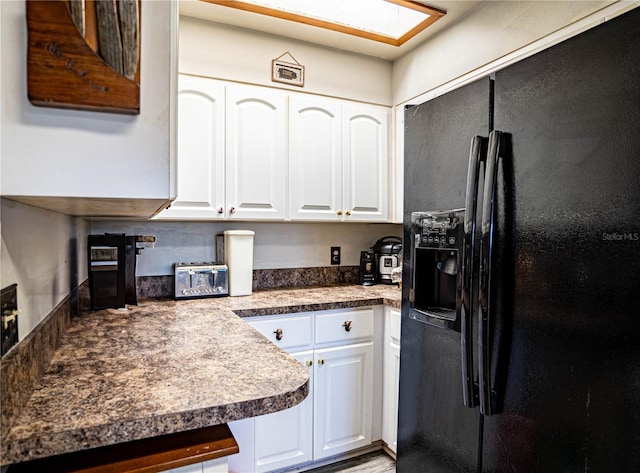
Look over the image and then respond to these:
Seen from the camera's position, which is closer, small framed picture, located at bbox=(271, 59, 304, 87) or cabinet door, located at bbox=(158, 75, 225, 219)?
cabinet door, located at bbox=(158, 75, 225, 219)

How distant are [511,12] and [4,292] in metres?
2.21

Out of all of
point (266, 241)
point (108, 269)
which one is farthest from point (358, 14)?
point (108, 269)

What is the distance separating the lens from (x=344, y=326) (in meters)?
2.15

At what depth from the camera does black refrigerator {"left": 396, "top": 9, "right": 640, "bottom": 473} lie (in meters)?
0.91

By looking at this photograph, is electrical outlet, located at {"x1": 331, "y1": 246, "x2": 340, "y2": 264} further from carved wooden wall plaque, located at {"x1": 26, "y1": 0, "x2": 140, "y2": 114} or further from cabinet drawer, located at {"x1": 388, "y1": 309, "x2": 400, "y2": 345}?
carved wooden wall plaque, located at {"x1": 26, "y1": 0, "x2": 140, "y2": 114}

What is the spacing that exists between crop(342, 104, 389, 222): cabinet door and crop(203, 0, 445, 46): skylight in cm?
45

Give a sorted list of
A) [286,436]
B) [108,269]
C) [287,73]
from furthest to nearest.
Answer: [287,73], [286,436], [108,269]

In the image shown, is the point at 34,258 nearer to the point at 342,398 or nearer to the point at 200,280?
the point at 200,280

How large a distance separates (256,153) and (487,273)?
1507 millimetres

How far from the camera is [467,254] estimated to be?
1248 millimetres

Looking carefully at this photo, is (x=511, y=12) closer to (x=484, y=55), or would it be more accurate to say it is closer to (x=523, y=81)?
(x=484, y=55)

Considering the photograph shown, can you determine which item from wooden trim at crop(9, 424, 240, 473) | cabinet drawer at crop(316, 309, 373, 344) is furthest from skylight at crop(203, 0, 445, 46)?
wooden trim at crop(9, 424, 240, 473)

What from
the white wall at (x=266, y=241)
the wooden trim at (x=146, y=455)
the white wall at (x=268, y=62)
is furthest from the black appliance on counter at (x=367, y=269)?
the wooden trim at (x=146, y=455)

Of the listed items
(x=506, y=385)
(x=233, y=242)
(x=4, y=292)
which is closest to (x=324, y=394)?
(x=233, y=242)
